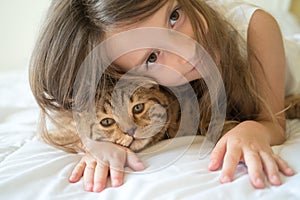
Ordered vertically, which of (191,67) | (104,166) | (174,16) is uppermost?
(174,16)

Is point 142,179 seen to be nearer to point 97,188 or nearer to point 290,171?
point 97,188

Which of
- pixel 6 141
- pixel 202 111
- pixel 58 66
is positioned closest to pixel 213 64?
pixel 202 111

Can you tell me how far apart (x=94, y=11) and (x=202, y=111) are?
36cm

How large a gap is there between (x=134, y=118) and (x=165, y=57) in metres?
0.16

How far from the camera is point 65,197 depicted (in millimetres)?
569

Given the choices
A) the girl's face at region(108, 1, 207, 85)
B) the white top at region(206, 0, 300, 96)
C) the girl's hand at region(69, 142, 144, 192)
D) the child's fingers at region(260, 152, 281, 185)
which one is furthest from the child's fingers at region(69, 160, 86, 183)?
the white top at region(206, 0, 300, 96)

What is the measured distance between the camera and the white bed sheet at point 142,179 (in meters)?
0.53

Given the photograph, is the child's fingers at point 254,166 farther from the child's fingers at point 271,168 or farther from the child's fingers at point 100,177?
the child's fingers at point 100,177

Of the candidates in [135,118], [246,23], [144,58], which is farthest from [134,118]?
[246,23]

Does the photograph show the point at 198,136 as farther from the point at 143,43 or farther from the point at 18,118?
the point at 18,118

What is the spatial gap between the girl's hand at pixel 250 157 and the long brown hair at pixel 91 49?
0.58ft

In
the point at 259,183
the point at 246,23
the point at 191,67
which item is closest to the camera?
the point at 259,183

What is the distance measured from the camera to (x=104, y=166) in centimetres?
66

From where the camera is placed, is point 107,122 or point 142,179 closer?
point 142,179
